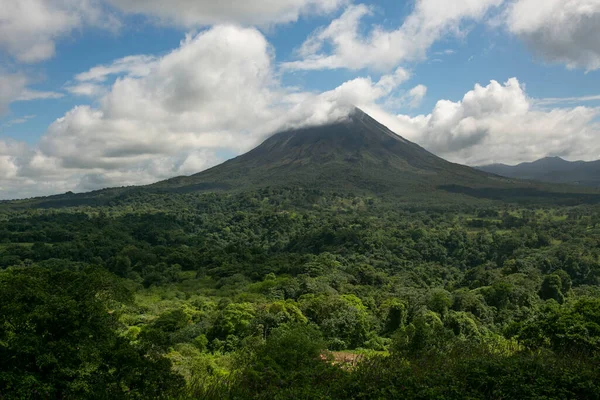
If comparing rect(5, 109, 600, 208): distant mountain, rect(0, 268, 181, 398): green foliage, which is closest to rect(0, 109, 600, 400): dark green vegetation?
rect(0, 268, 181, 398): green foliage

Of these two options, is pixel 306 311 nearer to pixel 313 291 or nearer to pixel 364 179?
pixel 313 291

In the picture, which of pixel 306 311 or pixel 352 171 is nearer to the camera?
pixel 306 311

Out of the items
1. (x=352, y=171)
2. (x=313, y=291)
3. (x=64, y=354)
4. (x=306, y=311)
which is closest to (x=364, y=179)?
(x=352, y=171)

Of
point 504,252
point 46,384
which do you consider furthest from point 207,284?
point 504,252

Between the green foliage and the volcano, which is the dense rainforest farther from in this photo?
the volcano

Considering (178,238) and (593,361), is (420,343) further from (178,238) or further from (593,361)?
(178,238)

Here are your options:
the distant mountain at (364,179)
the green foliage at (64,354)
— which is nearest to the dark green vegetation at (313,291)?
the green foliage at (64,354)
